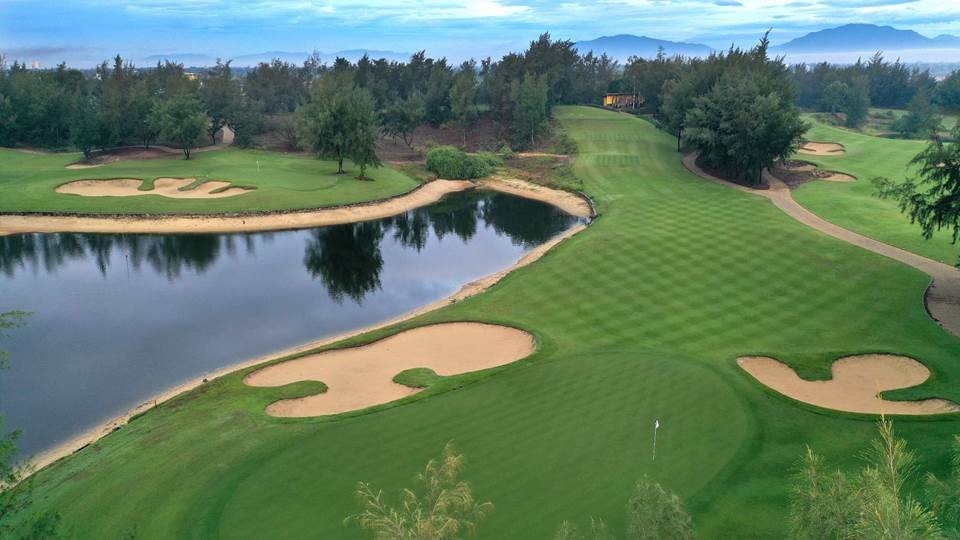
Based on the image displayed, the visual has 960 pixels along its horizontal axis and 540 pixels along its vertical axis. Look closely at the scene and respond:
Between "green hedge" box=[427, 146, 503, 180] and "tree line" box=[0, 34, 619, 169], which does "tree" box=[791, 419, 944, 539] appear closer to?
"tree line" box=[0, 34, 619, 169]

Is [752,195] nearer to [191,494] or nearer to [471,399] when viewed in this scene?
[471,399]

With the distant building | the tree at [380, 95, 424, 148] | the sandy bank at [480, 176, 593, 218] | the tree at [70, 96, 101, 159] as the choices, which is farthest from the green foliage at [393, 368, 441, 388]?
the distant building

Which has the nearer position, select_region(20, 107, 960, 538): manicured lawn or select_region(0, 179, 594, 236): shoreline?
select_region(20, 107, 960, 538): manicured lawn

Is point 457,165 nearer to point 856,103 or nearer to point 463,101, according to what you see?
point 463,101

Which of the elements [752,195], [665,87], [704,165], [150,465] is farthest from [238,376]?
[665,87]

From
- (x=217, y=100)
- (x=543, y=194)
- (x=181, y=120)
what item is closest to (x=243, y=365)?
(x=543, y=194)

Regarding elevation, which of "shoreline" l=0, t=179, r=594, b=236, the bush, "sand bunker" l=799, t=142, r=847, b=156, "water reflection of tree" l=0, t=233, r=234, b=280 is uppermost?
"sand bunker" l=799, t=142, r=847, b=156
